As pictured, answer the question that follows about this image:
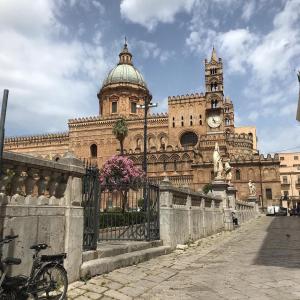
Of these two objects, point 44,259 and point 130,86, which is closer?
point 44,259

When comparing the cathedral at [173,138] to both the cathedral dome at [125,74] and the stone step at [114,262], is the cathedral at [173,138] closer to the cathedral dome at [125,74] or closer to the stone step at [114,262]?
the cathedral dome at [125,74]

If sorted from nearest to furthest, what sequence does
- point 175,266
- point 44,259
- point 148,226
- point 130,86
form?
point 44,259 < point 175,266 < point 148,226 < point 130,86

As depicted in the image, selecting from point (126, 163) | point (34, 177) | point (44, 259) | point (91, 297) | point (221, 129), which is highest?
point (221, 129)

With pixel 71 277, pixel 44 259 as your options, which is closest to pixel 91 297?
pixel 71 277

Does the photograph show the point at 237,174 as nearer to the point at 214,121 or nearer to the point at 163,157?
the point at 214,121

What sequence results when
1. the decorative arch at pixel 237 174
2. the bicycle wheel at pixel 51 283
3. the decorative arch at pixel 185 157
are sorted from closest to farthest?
the bicycle wheel at pixel 51 283 < the decorative arch at pixel 237 174 < the decorative arch at pixel 185 157

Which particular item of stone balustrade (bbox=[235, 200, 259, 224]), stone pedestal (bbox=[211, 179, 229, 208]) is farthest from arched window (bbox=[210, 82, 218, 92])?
stone pedestal (bbox=[211, 179, 229, 208])

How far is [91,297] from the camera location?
18.4ft

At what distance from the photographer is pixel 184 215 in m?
12.5

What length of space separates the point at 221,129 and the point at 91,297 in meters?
58.0

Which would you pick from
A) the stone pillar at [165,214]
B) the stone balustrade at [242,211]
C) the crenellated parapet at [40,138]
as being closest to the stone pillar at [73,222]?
the stone pillar at [165,214]

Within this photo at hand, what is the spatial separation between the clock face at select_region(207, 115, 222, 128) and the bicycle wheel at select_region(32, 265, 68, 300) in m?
58.7

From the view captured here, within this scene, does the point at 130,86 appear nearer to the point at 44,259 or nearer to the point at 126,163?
the point at 126,163

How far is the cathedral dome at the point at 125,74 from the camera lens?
69000mm
